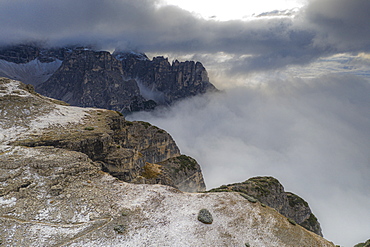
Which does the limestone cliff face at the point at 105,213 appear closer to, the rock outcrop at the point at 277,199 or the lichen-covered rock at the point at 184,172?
the rock outcrop at the point at 277,199

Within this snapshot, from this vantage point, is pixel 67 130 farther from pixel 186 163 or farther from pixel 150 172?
pixel 186 163

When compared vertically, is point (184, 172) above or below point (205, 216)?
below

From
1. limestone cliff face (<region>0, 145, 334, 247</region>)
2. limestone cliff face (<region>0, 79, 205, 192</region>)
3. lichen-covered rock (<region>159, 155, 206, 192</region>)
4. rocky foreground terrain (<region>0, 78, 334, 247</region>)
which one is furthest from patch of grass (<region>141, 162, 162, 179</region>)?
limestone cliff face (<region>0, 145, 334, 247</region>)

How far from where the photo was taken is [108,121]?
171ft

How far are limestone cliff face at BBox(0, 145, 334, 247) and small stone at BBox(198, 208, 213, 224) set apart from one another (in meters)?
0.46

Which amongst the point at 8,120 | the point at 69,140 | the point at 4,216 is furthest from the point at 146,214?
the point at 8,120

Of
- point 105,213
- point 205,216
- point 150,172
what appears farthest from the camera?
point 150,172

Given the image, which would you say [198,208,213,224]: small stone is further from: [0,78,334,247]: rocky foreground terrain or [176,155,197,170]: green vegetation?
[176,155,197,170]: green vegetation

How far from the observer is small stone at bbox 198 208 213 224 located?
2284 cm

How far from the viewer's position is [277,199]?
73438mm

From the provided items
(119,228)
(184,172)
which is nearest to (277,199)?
(184,172)

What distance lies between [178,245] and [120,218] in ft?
23.1

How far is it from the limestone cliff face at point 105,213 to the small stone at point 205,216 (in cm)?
46

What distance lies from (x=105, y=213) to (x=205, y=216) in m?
11.5
